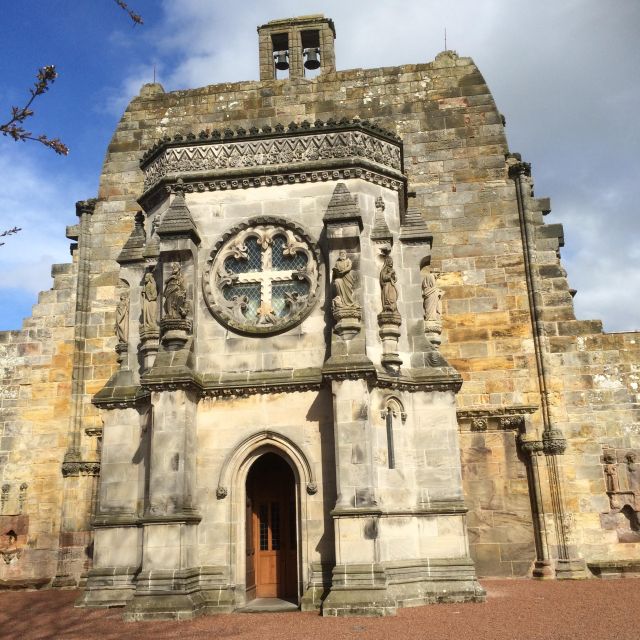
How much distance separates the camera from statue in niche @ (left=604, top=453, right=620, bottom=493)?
16562 millimetres

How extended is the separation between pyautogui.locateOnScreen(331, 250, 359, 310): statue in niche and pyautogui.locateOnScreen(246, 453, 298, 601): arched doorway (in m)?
3.15

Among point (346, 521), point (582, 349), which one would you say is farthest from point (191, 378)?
point (582, 349)

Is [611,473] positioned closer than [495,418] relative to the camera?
Yes

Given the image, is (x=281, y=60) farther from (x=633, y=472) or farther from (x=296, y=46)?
(x=633, y=472)

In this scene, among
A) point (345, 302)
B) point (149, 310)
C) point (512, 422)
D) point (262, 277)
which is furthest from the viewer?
point (512, 422)

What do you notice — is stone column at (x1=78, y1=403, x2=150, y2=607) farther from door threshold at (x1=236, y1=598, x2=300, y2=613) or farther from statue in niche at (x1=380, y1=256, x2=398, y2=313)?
statue in niche at (x1=380, y1=256, x2=398, y2=313)

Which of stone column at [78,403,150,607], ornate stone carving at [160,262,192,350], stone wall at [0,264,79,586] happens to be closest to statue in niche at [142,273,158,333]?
ornate stone carving at [160,262,192,350]

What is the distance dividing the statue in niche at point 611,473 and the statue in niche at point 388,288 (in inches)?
276

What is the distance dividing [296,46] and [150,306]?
11.5m

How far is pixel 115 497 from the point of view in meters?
13.4

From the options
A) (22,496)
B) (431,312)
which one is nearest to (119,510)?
(22,496)

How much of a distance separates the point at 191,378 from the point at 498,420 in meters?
8.11

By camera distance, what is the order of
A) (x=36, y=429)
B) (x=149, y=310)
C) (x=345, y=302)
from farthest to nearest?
(x=36, y=429) < (x=149, y=310) < (x=345, y=302)

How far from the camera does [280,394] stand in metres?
13.0
